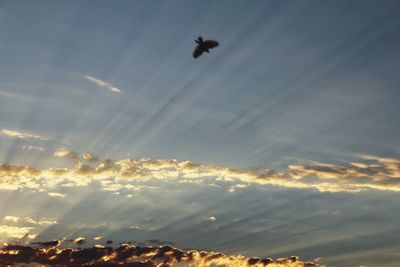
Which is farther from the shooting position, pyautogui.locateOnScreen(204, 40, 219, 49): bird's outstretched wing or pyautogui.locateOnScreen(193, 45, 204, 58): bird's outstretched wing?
pyautogui.locateOnScreen(193, 45, 204, 58): bird's outstretched wing

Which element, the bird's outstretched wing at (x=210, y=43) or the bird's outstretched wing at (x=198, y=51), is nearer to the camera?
the bird's outstretched wing at (x=210, y=43)

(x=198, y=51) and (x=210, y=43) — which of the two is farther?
(x=198, y=51)

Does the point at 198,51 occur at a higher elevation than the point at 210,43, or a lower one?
lower

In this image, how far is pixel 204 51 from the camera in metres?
45.1
